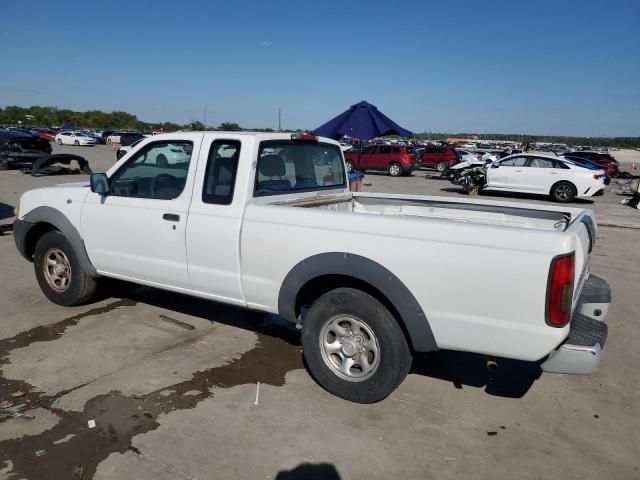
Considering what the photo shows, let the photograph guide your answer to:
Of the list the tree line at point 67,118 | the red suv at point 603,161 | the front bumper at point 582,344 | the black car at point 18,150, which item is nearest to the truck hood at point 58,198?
the front bumper at point 582,344

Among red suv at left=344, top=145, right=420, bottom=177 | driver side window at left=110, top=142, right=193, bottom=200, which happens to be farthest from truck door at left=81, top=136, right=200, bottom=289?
red suv at left=344, top=145, right=420, bottom=177

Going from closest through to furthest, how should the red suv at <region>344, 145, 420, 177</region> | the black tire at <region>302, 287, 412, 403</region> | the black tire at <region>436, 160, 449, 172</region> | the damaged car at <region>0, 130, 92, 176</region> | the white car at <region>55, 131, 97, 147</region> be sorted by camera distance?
1. the black tire at <region>302, 287, 412, 403</region>
2. the damaged car at <region>0, 130, 92, 176</region>
3. the red suv at <region>344, 145, 420, 177</region>
4. the black tire at <region>436, 160, 449, 172</region>
5. the white car at <region>55, 131, 97, 147</region>

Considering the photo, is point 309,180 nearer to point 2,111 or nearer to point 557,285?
point 557,285

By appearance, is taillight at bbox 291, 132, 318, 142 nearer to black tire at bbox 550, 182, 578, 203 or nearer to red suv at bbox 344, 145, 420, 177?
black tire at bbox 550, 182, 578, 203

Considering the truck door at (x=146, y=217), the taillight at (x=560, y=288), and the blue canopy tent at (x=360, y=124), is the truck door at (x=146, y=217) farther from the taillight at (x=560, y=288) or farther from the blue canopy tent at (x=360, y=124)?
the blue canopy tent at (x=360, y=124)

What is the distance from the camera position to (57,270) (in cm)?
522

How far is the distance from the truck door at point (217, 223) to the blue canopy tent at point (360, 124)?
41.7 ft

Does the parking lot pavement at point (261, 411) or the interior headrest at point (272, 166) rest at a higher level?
the interior headrest at point (272, 166)

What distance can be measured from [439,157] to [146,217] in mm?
30053

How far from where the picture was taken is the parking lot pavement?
2916mm

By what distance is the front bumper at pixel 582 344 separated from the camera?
2920 millimetres

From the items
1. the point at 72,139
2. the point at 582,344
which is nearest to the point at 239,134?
the point at 582,344

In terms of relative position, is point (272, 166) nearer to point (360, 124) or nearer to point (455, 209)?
point (455, 209)

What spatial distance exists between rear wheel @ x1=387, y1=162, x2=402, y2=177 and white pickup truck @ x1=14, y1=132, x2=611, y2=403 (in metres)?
23.3
